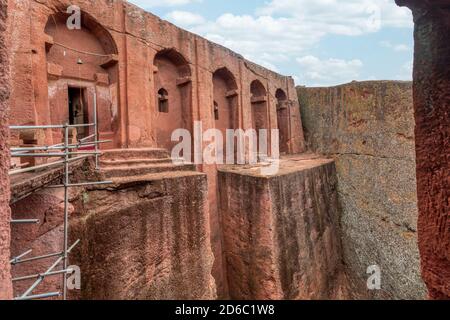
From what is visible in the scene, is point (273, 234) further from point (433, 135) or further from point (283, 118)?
point (283, 118)

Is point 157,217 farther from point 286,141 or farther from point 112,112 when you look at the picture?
point 286,141

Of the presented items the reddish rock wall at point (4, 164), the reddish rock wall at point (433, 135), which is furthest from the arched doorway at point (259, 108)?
the reddish rock wall at point (4, 164)

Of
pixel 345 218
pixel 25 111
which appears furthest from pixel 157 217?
pixel 345 218

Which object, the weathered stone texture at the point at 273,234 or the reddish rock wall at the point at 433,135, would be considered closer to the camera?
the reddish rock wall at the point at 433,135

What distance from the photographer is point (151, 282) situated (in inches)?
142

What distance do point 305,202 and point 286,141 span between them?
516cm

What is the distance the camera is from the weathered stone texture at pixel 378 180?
927cm

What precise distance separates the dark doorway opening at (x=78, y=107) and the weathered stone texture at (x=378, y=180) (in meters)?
9.56

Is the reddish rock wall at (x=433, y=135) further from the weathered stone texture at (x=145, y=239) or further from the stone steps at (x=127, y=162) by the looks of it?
the stone steps at (x=127, y=162)

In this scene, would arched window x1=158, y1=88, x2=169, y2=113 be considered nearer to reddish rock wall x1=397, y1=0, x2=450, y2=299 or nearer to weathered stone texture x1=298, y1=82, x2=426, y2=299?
reddish rock wall x1=397, y1=0, x2=450, y2=299

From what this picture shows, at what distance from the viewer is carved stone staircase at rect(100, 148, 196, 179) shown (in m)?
3.84

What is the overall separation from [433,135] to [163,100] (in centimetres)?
715

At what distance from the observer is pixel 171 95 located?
7.79 meters

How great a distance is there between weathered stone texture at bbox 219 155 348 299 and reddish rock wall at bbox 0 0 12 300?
558 cm
